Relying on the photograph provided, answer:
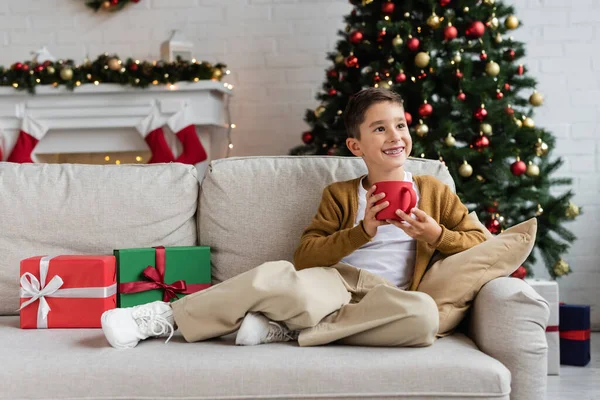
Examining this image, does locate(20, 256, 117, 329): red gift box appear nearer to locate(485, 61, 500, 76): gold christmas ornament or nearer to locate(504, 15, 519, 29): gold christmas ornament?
locate(485, 61, 500, 76): gold christmas ornament

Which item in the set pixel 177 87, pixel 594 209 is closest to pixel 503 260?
pixel 594 209

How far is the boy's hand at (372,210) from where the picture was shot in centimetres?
171

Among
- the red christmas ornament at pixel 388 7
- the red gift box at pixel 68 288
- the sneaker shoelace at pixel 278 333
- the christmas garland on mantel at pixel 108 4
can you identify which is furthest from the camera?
the christmas garland on mantel at pixel 108 4

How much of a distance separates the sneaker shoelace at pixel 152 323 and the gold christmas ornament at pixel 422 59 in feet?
5.50

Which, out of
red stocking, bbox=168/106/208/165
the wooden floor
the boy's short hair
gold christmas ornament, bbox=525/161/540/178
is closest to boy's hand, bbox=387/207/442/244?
the boy's short hair

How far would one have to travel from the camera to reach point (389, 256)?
198cm

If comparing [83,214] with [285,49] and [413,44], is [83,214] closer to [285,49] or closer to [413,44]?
[413,44]

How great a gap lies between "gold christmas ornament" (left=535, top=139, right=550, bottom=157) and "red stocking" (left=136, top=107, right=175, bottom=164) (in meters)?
1.80

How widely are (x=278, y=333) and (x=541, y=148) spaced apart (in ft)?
5.72

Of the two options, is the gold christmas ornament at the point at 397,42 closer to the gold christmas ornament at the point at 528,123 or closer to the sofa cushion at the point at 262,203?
the gold christmas ornament at the point at 528,123

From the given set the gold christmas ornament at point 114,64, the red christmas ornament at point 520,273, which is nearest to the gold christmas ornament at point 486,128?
the red christmas ornament at point 520,273

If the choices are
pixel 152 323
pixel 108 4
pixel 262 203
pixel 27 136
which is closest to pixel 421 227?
pixel 262 203

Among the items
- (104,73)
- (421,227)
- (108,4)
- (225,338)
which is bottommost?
(225,338)

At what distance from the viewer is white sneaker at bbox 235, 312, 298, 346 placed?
163 cm
